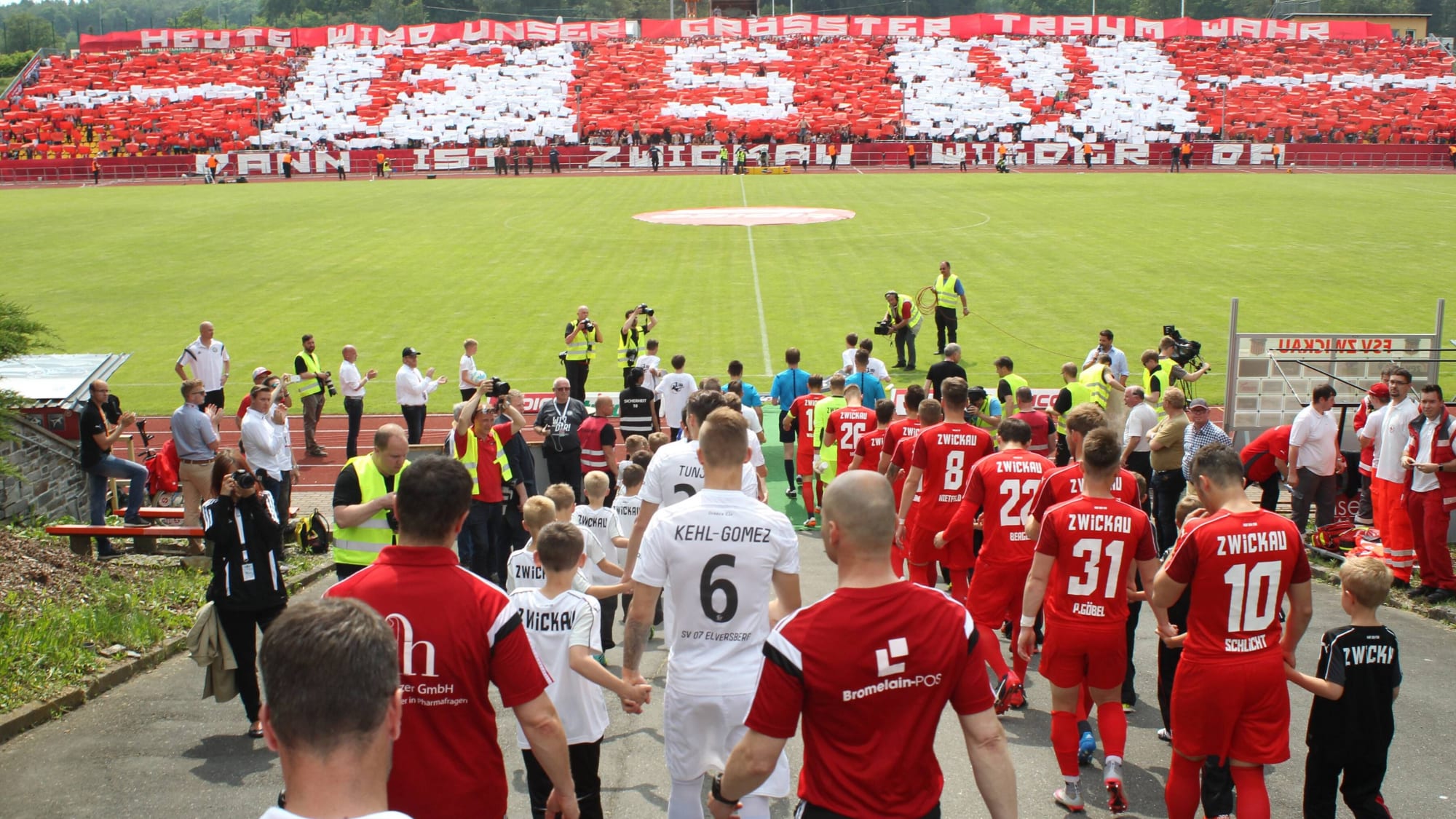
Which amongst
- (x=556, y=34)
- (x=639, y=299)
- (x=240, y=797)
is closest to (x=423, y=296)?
(x=639, y=299)

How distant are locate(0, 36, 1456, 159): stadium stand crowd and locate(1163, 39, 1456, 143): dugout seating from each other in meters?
0.17

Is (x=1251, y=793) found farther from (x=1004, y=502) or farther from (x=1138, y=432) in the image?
(x=1138, y=432)

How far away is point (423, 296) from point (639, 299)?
198 inches

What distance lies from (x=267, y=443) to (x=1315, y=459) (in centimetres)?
1070

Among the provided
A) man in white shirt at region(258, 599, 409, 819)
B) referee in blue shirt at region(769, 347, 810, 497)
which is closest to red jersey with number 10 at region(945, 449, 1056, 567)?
man in white shirt at region(258, 599, 409, 819)

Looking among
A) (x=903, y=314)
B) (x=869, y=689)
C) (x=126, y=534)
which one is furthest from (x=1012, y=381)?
(x=869, y=689)

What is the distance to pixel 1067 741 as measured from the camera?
641 cm

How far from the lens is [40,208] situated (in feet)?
145

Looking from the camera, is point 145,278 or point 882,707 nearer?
point 882,707

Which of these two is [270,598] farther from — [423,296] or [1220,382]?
[423,296]

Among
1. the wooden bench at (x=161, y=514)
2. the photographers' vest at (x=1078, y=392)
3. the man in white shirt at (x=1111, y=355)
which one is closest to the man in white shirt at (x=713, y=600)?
the photographers' vest at (x=1078, y=392)

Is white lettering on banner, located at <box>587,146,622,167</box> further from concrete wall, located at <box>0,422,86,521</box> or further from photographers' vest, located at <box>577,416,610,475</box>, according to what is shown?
photographers' vest, located at <box>577,416,610,475</box>

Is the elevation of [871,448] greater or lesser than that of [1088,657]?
greater

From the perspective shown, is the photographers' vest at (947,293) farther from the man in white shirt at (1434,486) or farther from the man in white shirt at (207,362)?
the man in white shirt at (207,362)
